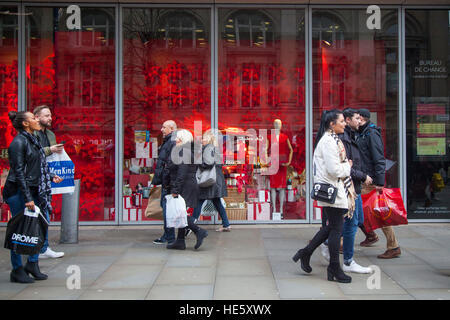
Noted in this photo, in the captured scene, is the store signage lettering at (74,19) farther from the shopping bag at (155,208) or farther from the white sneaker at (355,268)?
the white sneaker at (355,268)

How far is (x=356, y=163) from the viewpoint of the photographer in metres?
6.40

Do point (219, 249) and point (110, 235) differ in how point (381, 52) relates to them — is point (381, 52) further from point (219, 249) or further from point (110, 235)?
point (110, 235)

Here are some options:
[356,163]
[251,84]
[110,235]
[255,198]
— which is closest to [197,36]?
[251,84]

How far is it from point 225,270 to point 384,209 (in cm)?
229

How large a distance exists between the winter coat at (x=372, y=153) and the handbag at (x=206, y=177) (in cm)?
254

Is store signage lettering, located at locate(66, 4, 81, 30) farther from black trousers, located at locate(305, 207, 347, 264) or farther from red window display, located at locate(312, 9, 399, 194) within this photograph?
black trousers, located at locate(305, 207, 347, 264)

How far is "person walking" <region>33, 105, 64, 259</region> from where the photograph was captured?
269 inches

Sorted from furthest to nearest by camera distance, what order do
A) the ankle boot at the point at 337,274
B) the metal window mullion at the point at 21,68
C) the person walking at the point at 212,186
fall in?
1. the metal window mullion at the point at 21,68
2. the person walking at the point at 212,186
3. the ankle boot at the point at 337,274

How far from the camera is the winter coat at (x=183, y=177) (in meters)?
7.34

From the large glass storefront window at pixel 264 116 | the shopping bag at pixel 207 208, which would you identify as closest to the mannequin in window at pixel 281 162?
the large glass storefront window at pixel 264 116

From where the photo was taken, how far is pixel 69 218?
8188 mm

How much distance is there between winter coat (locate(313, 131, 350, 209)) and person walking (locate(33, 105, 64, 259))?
11.5 ft

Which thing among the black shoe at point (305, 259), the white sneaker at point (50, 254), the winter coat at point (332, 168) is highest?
the winter coat at point (332, 168)

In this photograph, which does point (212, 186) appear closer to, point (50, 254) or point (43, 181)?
point (50, 254)
